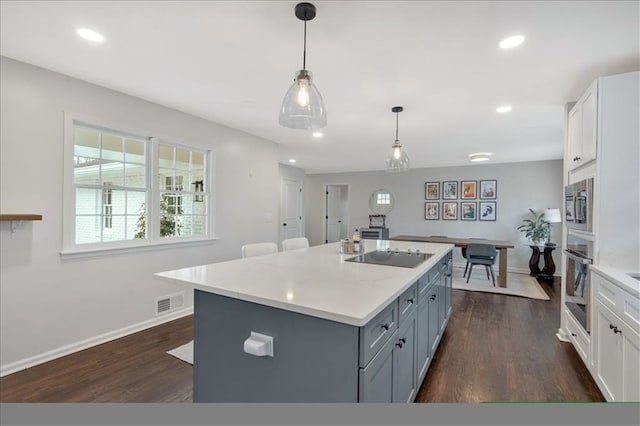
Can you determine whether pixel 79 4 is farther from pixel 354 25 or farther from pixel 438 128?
pixel 438 128

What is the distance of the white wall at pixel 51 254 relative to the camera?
219 centimetres

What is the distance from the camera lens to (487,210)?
21.4 ft

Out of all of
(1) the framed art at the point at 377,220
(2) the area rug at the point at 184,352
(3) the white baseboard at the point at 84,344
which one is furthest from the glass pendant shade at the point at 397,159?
(1) the framed art at the point at 377,220

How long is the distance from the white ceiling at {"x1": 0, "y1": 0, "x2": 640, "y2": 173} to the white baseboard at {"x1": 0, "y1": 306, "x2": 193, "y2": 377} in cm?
221

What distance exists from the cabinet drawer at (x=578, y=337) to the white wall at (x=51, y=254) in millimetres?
3690

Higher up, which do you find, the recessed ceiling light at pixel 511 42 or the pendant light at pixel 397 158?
the recessed ceiling light at pixel 511 42

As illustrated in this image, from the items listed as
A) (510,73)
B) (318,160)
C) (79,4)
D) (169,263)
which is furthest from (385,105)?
(318,160)

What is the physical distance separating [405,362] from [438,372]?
0.90 metres

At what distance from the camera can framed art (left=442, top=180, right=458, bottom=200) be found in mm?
6828

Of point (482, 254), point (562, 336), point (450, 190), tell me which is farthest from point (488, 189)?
point (562, 336)

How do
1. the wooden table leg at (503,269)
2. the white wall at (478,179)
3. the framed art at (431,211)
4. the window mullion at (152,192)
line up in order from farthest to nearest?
the framed art at (431,211) → the white wall at (478,179) → the wooden table leg at (503,269) → the window mullion at (152,192)

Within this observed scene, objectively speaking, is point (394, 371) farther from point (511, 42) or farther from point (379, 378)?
point (511, 42)

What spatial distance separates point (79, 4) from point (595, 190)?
3.36 meters

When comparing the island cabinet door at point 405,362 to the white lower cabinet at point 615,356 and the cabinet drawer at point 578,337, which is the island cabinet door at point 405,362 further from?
the cabinet drawer at point 578,337
